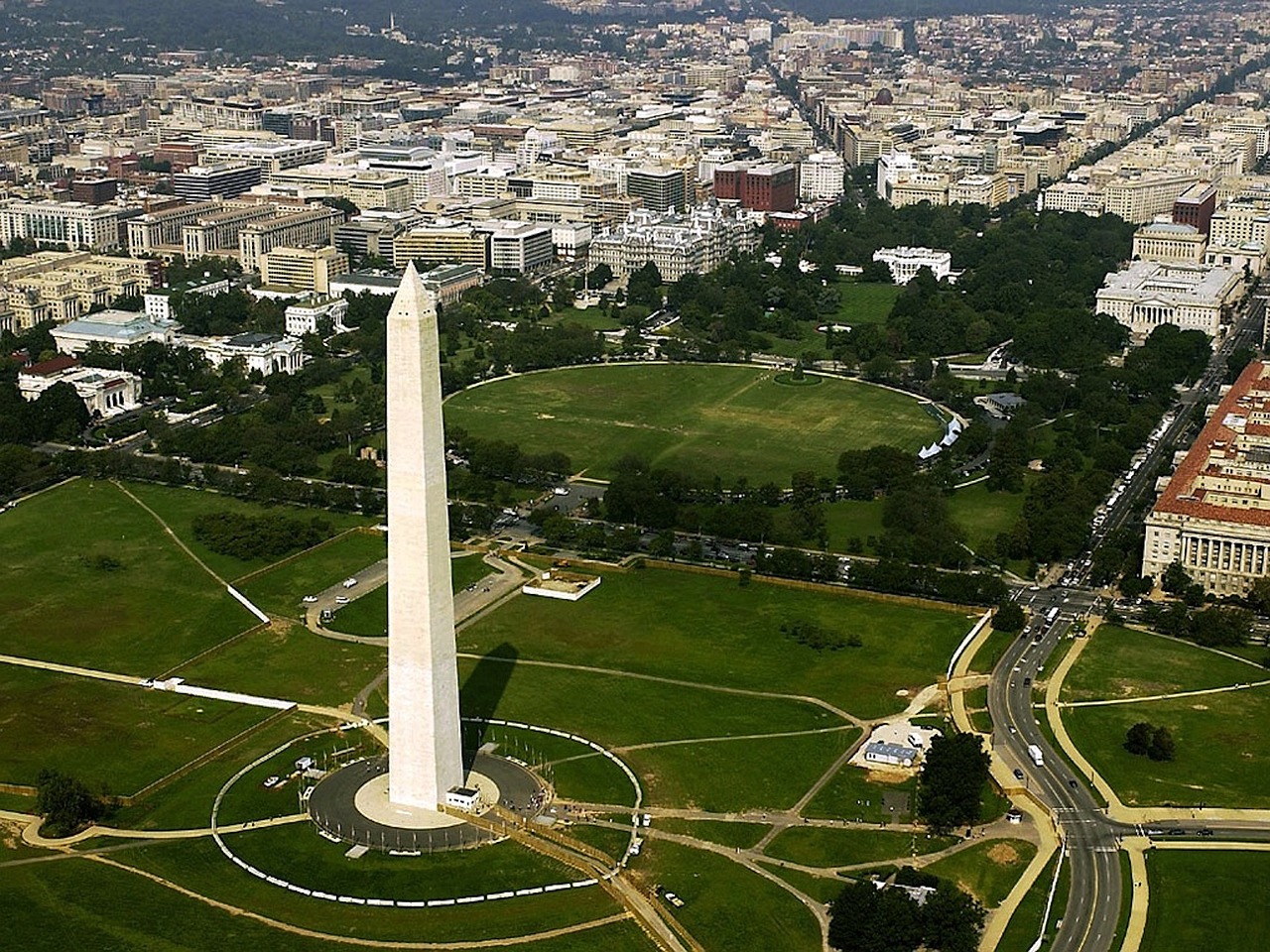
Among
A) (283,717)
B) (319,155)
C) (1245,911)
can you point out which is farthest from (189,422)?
(319,155)

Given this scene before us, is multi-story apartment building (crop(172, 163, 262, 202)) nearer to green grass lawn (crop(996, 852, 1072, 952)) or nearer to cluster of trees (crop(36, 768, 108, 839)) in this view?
cluster of trees (crop(36, 768, 108, 839))

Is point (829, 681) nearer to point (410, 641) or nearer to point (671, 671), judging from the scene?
point (671, 671)

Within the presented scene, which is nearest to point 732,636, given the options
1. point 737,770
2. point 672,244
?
point 737,770

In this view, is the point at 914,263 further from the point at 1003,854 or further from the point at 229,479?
the point at 1003,854

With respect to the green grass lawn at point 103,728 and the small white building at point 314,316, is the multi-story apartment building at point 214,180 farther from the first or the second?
the green grass lawn at point 103,728

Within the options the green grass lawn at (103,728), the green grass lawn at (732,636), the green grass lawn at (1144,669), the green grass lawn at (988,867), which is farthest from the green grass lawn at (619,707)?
the green grass lawn at (1144,669)
